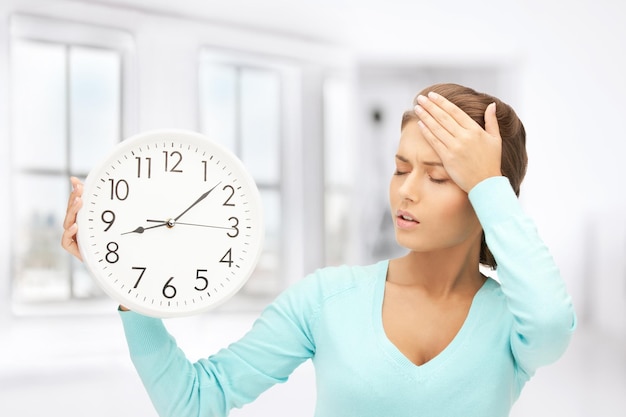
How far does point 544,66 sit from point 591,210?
0.55 meters

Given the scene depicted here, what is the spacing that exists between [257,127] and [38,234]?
829mm

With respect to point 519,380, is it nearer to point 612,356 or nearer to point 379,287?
point 379,287

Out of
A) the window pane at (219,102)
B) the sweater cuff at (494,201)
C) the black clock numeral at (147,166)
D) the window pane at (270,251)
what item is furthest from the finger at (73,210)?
the window pane at (270,251)

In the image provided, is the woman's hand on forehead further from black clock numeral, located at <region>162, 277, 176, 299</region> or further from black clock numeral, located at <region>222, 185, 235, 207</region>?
black clock numeral, located at <region>162, 277, 176, 299</region>

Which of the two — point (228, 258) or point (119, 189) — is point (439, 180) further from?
point (119, 189)

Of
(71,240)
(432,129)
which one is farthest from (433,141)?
(71,240)

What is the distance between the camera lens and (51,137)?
2.55 m

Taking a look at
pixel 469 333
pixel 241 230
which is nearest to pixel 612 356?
pixel 469 333

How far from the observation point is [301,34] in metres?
2.84

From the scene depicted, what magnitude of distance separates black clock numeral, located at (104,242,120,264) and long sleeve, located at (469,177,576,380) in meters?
0.56

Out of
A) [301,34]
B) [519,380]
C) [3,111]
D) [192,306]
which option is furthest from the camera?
[301,34]

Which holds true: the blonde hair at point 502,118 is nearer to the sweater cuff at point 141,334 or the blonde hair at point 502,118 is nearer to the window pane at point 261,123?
the sweater cuff at point 141,334

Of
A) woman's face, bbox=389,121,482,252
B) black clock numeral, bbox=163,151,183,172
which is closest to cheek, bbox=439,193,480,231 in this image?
woman's face, bbox=389,121,482,252

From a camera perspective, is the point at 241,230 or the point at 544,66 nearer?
the point at 241,230
